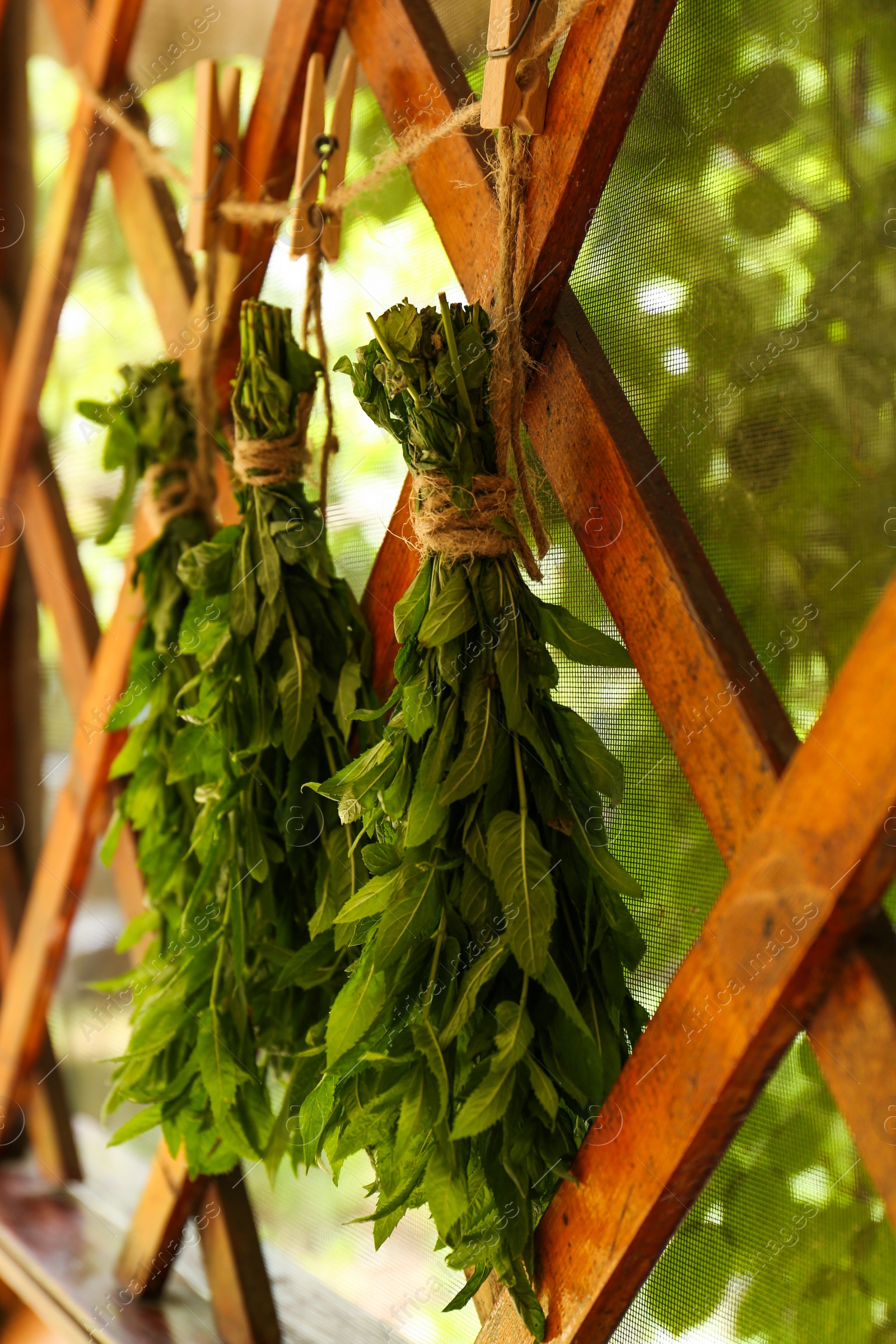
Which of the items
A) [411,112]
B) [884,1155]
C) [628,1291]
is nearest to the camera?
[884,1155]

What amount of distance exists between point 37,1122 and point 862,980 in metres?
1.19

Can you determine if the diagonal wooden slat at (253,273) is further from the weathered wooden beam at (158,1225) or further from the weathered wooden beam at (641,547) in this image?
the weathered wooden beam at (641,547)

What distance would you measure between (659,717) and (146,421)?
578 millimetres

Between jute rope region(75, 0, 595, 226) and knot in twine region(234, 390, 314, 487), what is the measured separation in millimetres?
154

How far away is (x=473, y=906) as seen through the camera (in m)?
0.62

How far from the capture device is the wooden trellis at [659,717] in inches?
19.5

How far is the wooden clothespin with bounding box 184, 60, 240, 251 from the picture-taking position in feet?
2.87

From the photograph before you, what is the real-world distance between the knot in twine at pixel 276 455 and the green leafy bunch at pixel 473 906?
0.52 feet

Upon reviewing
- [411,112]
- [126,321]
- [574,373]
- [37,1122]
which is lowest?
[37,1122]

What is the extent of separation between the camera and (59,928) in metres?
1.25

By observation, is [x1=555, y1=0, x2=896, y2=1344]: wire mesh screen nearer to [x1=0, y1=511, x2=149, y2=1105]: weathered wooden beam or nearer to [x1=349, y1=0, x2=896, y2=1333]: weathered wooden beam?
[x1=349, y1=0, x2=896, y2=1333]: weathered wooden beam

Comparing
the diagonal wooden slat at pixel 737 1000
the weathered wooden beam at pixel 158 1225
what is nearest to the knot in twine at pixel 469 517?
the diagonal wooden slat at pixel 737 1000

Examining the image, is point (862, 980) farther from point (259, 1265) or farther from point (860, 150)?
point (259, 1265)

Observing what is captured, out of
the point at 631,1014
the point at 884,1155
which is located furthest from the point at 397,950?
the point at 884,1155
